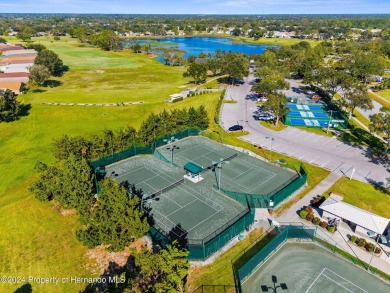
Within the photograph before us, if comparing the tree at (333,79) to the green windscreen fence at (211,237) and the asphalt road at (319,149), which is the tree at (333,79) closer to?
the asphalt road at (319,149)

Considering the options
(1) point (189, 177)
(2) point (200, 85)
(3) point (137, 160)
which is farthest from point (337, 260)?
(2) point (200, 85)

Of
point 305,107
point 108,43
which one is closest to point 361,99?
point 305,107

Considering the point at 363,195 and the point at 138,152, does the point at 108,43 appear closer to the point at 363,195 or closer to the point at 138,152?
the point at 138,152

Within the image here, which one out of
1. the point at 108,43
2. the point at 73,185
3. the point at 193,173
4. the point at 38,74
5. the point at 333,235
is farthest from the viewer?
the point at 108,43

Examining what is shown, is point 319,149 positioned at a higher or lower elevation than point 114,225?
lower

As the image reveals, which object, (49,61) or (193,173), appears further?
(49,61)

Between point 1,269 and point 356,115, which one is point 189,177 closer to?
point 1,269
